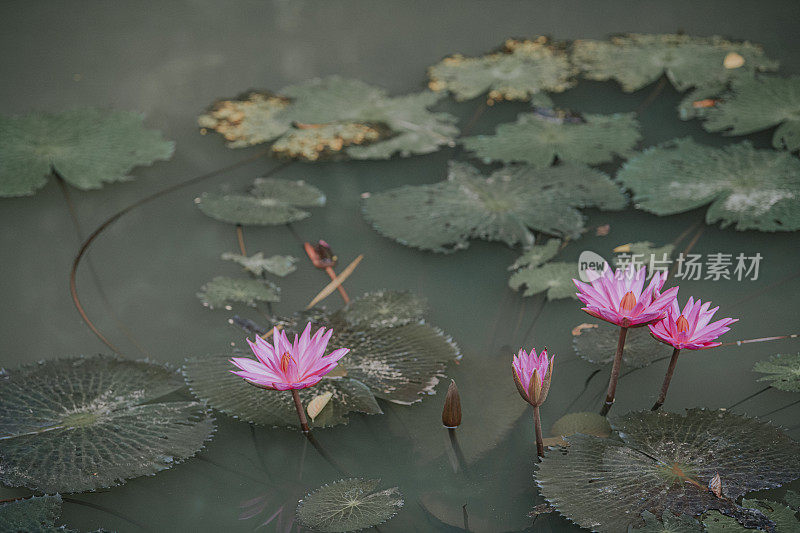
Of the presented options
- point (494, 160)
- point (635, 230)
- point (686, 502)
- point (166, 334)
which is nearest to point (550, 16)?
point (494, 160)

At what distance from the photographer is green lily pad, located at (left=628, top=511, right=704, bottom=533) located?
1.10 m

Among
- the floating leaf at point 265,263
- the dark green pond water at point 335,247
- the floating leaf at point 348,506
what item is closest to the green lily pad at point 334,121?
the dark green pond water at point 335,247

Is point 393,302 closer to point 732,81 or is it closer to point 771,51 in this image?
point 732,81

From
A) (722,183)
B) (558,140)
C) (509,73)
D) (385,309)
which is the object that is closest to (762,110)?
(722,183)

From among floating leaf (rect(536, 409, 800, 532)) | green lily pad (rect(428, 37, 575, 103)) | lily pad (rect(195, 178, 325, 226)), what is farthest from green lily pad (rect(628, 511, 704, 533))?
green lily pad (rect(428, 37, 575, 103))

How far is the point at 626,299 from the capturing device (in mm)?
1233

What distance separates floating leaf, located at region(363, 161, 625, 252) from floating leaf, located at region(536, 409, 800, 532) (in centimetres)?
66

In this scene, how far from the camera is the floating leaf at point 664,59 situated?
Answer: 2.48 metres

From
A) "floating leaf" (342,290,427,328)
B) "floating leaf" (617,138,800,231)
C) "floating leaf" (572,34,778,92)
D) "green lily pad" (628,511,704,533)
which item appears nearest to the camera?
"green lily pad" (628,511,704,533)

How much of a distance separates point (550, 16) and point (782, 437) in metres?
2.11

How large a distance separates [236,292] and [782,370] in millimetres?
1116

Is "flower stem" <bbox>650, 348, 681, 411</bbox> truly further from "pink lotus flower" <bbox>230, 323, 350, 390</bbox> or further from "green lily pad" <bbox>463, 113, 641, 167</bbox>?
"green lily pad" <bbox>463, 113, 641, 167</bbox>

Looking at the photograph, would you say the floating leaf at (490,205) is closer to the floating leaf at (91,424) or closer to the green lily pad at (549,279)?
the green lily pad at (549,279)

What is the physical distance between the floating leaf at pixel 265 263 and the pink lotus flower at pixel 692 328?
34.5 inches
